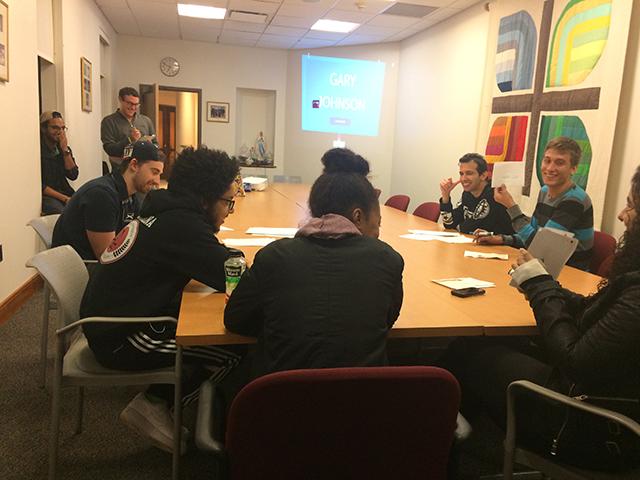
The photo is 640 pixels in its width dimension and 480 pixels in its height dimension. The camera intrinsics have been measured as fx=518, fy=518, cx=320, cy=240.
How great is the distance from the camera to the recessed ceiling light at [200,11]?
6.21 m

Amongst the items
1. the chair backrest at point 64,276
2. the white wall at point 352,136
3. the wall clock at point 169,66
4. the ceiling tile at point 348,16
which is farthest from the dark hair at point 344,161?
the wall clock at point 169,66

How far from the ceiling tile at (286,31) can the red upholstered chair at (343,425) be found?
6819 millimetres

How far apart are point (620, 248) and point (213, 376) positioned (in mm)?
1275

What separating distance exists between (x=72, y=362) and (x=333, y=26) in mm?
6219

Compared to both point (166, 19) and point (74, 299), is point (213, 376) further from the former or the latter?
point (166, 19)

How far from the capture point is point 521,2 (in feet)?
15.7

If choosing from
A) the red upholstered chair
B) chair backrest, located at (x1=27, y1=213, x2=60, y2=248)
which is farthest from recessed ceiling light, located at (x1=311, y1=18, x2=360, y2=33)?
the red upholstered chair

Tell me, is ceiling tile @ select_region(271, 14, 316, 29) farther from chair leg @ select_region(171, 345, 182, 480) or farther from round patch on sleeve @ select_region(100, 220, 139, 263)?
chair leg @ select_region(171, 345, 182, 480)

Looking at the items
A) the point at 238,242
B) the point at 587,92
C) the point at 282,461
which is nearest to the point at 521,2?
the point at 587,92

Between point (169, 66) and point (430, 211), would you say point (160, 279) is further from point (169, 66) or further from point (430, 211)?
point (169, 66)

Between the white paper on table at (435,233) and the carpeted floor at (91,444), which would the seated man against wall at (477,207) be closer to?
the white paper on table at (435,233)

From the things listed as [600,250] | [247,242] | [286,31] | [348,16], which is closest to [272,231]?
[247,242]

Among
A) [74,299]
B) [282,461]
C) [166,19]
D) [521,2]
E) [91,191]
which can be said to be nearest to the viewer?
[282,461]

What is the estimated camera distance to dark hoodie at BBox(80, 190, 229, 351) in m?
1.64
